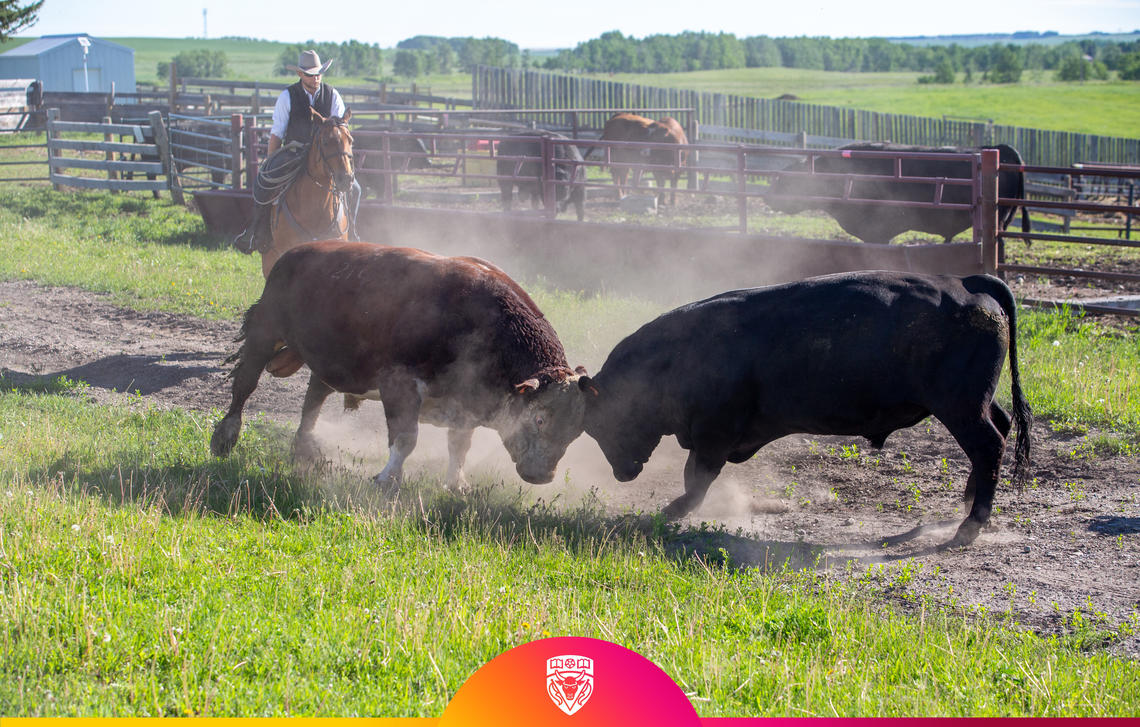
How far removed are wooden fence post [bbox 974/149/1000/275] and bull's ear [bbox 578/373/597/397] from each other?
676 centimetres

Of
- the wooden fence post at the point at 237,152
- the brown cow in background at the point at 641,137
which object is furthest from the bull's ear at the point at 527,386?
the brown cow in background at the point at 641,137

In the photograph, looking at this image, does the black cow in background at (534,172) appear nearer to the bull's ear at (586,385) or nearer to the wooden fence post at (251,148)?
the wooden fence post at (251,148)

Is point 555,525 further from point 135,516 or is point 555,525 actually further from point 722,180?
point 722,180

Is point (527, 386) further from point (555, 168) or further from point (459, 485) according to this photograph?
point (555, 168)

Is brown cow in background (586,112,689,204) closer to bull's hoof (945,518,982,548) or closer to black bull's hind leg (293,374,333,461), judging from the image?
black bull's hind leg (293,374,333,461)

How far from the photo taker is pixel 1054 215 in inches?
861

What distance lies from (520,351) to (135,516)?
7.12ft

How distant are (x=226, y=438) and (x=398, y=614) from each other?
3163 mm

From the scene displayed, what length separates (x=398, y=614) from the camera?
391 centimetres

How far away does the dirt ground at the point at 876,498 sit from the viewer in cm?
502

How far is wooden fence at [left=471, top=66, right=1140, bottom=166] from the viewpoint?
95.5 feet

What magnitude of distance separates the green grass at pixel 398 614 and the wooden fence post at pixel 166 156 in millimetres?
15099

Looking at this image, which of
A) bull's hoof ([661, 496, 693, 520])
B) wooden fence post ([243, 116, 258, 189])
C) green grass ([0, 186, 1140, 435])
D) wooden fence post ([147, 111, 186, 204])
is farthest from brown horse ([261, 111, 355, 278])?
wooden fence post ([147, 111, 186, 204])

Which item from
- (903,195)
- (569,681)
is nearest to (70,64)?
(903,195)
